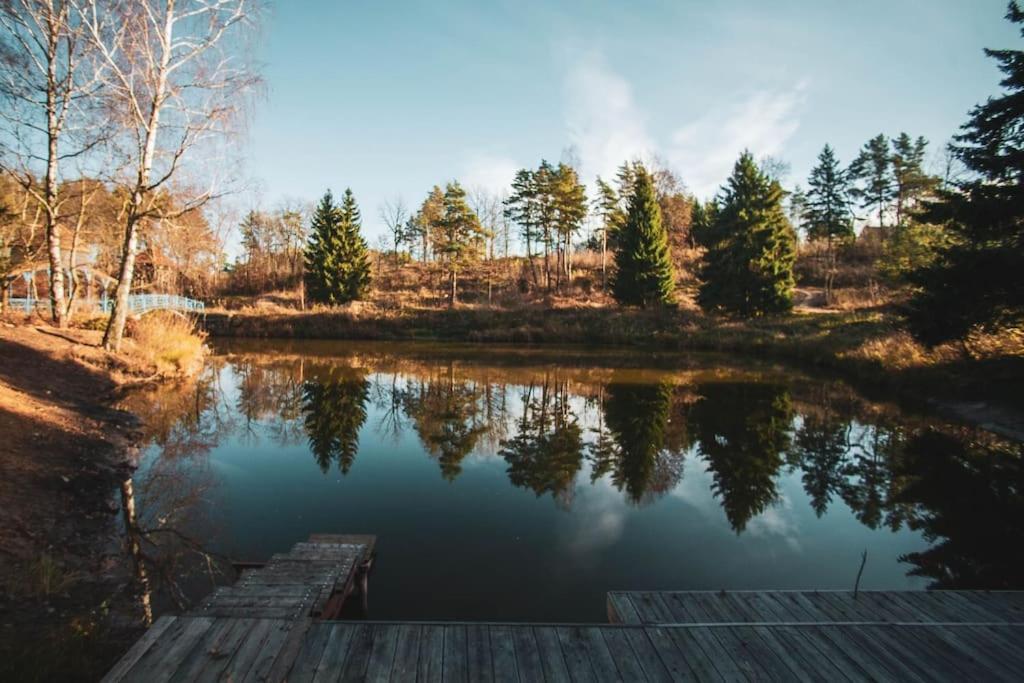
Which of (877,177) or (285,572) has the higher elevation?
(877,177)

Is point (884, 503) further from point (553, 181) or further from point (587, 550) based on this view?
point (553, 181)

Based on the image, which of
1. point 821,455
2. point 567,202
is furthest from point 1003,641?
point 567,202

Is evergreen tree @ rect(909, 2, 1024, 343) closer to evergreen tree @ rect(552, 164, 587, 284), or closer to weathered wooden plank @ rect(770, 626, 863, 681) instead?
weathered wooden plank @ rect(770, 626, 863, 681)

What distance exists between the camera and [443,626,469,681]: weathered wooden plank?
141 inches

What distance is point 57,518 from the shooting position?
6.39 meters

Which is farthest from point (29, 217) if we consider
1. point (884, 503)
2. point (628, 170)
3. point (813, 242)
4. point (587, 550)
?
point (813, 242)

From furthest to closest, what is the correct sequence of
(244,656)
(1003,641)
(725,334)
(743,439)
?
(725,334) < (743,439) < (1003,641) < (244,656)

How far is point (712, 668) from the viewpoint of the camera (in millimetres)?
3760

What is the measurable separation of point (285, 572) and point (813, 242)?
2395 inches

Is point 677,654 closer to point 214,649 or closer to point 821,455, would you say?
point 214,649

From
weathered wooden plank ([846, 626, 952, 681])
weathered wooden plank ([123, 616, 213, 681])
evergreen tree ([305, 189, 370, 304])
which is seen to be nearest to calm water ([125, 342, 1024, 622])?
weathered wooden plank ([123, 616, 213, 681])

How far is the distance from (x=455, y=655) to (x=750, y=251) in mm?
36403

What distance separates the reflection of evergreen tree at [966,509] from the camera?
6.57m

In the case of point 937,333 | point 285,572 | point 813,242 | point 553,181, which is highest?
point 553,181
